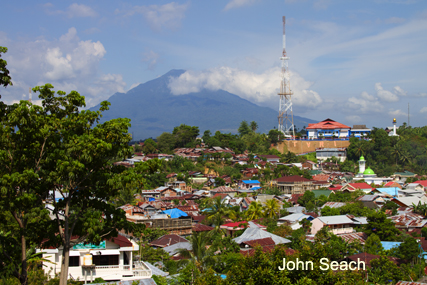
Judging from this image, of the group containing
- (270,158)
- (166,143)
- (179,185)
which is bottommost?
(179,185)

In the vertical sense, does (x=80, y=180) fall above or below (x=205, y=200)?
above

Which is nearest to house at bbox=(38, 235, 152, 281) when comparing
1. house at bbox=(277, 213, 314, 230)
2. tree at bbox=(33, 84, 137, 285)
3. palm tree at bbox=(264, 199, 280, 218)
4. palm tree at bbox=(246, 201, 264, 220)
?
tree at bbox=(33, 84, 137, 285)

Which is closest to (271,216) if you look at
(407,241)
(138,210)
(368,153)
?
(138,210)

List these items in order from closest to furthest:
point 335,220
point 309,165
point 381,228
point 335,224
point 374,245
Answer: point 374,245 < point 381,228 < point 335,224 < point 335,220 < point 309,165

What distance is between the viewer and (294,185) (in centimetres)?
5819

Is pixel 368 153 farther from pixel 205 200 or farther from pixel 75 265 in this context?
pixel 75 265

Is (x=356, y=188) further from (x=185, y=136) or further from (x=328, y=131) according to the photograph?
(x=328, y=131)

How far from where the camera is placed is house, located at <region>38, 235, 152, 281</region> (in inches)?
592

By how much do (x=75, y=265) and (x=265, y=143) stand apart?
7045cm

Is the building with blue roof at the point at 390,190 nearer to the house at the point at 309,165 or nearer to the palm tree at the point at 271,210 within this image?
the palm tree at the point at 271,210

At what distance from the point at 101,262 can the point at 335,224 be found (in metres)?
22.7

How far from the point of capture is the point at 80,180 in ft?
34.5

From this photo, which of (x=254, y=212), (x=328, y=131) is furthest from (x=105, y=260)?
(x=328, y=131)

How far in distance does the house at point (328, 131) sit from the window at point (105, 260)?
76369mm
